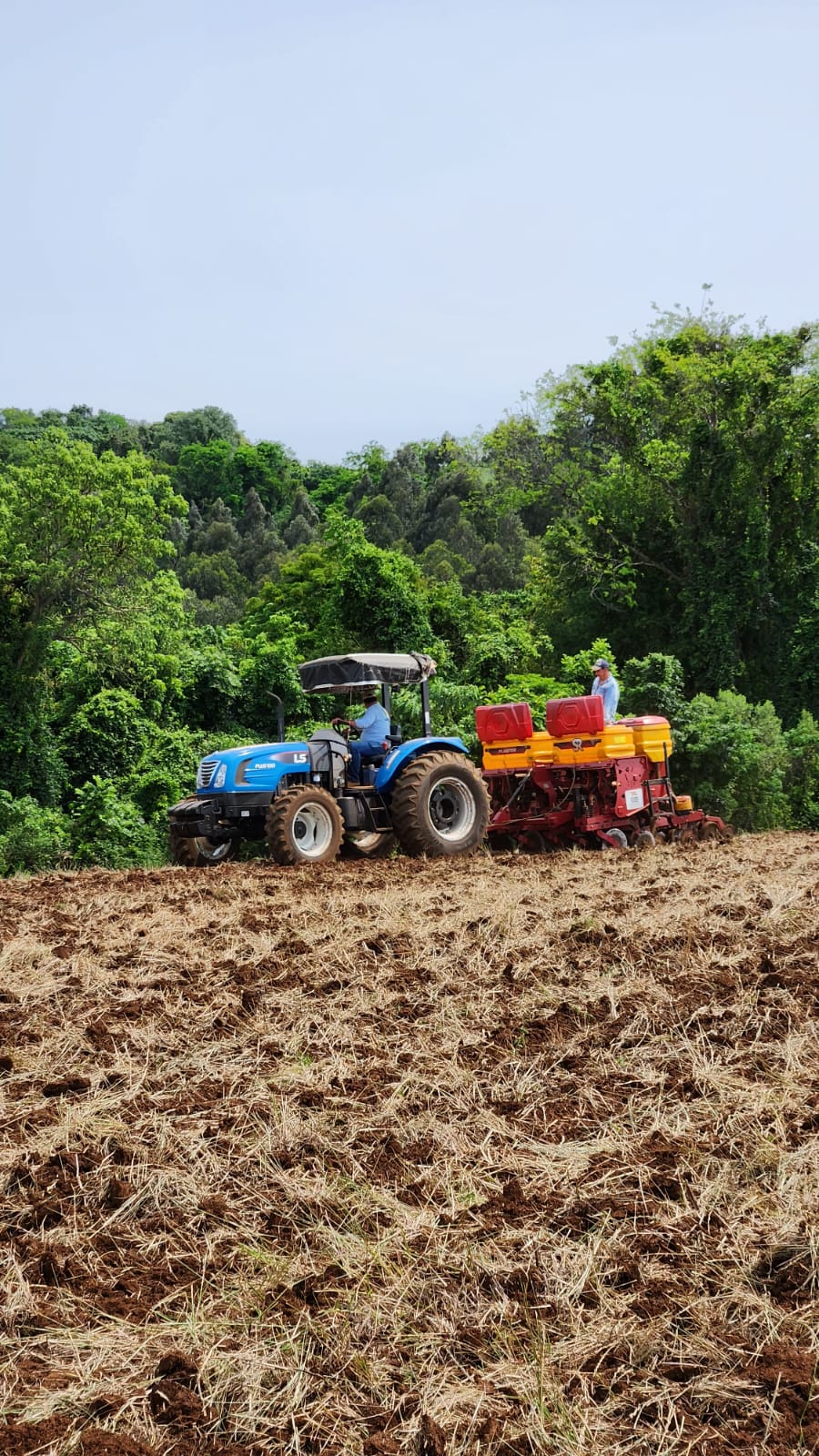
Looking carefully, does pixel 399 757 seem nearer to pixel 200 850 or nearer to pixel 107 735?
pixel 200 850

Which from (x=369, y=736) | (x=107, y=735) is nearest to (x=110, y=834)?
(x=107, y=735)

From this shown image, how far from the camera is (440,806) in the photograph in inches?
493

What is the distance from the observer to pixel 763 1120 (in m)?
4.38

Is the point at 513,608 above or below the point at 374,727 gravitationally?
above

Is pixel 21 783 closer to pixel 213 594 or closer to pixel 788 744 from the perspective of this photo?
pixel 788 744

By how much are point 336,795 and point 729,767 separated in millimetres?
10443

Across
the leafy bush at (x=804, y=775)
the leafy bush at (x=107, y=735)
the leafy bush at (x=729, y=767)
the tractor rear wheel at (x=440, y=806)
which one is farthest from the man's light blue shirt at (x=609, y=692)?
the leafy bush at (x=804, y=775)

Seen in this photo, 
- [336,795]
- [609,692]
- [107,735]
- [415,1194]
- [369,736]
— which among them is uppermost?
[107,735]

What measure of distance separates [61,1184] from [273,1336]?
1.12m

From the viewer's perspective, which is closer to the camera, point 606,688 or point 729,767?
point 606,688

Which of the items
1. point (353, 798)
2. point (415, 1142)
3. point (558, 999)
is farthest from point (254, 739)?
point (415, 1142)

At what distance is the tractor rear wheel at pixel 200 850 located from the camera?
12453 mm

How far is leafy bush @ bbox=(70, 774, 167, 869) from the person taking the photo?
692 inches

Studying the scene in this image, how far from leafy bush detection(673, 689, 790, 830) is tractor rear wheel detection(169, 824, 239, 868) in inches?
388
